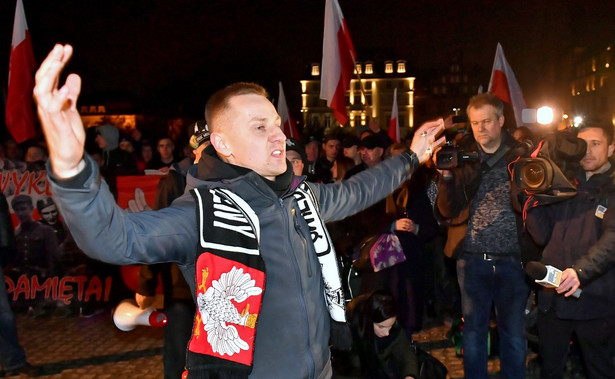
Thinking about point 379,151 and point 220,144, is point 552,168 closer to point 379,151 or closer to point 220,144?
point 220,144

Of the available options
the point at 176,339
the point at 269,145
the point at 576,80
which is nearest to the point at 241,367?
the point at 269,145

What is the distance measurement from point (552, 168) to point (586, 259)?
68 centimetres

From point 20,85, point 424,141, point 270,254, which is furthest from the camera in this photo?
point 20,85

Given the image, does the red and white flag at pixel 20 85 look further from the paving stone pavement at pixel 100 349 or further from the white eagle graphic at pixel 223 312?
the white eagle graphic at pixel 223 312

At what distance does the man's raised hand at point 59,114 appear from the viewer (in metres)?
1.78

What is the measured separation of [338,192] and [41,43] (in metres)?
24.7

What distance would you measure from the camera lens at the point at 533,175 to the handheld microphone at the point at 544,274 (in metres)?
0.50

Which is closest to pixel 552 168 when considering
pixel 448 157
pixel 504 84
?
pixel 448 157

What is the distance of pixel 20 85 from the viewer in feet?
25.9

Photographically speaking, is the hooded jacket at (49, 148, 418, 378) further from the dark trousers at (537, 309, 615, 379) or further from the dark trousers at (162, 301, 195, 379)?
the dark trousers at (537, 309, 615, 379)

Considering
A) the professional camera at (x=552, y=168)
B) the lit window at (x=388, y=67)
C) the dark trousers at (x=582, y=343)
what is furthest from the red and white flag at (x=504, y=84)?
the lit window at (x=388, y=67)

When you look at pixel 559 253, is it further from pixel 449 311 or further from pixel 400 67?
pixel 400 67

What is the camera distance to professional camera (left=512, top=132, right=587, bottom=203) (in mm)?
4070

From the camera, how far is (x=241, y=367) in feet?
7.66
